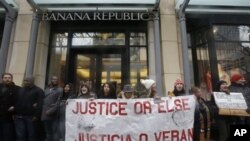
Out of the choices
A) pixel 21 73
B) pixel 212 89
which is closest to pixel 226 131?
pixel 212 89

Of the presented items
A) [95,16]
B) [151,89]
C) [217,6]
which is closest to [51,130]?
[151,89]

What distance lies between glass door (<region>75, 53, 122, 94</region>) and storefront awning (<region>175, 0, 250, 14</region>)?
2.68 m

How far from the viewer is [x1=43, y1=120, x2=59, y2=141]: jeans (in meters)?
6.33

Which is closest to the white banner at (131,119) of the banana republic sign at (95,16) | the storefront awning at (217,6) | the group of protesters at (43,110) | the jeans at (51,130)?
the group of protesters at (43,110)

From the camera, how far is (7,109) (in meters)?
6.28

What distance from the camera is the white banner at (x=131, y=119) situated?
566 cm

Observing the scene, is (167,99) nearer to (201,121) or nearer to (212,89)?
(201,121)

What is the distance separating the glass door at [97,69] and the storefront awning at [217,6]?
268 centimetres

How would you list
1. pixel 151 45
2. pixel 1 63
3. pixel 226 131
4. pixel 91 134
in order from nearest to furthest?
pixel 91 134 → pixel 226 131 → pixel 1 63 → pixel 151 45

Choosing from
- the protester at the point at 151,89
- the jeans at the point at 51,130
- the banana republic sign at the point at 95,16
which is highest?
the banana republic sign at the point at 95,16

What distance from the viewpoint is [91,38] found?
968 cm

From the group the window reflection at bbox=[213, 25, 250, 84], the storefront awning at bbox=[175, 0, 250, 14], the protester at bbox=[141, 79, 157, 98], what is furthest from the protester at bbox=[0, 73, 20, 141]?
the window reflection at bbox=[213, 25, 250, 84]

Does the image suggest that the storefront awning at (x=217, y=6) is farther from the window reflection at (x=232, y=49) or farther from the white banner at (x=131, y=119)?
the white banner at (x=131, y=119)

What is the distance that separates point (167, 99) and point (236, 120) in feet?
6.21
